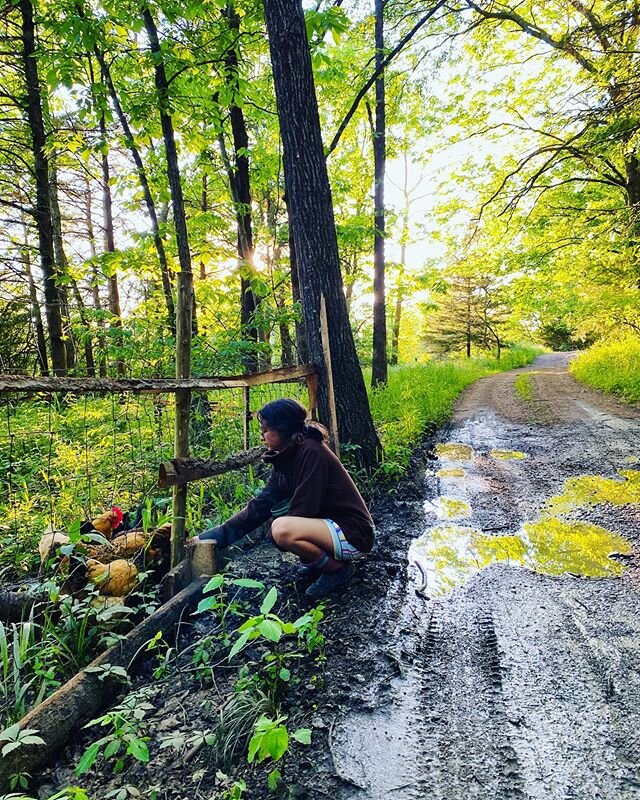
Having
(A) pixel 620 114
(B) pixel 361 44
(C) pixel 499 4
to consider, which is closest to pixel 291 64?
(A) pixel 620 114

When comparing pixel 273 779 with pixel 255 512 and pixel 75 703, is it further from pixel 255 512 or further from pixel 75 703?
pixel 255 512

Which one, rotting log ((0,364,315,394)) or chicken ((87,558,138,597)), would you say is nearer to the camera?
rotting log ((0,364,315,394))

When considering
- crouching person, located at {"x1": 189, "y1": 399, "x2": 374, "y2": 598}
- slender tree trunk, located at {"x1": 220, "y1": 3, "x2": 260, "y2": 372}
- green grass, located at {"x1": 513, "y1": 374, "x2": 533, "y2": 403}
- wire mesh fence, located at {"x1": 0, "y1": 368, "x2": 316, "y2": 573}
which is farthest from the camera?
green grass, located at {"x1": 513, "y1": 374, "x2": 533, "y2": 403}

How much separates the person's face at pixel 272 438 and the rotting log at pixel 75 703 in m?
1.20

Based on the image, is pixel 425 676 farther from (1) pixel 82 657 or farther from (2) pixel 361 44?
(2) pixel 361 44

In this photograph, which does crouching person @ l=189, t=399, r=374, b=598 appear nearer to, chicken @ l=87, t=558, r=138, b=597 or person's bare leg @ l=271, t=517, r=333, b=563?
person's bare leg @ l=271, t=517, r=333, b=563

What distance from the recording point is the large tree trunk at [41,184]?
758 centimetres

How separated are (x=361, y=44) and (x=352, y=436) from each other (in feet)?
33.6

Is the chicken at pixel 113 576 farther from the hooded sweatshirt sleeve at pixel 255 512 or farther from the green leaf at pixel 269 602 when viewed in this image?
the green leaf at pixel 269 602

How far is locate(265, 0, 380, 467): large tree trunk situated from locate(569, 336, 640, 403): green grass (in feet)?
23.3

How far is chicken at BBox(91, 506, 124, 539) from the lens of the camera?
10.2 ft

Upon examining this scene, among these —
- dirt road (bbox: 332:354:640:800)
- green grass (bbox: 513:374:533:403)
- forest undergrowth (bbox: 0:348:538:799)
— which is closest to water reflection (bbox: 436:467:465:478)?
dirt road (bbox: 332:354:640:800)

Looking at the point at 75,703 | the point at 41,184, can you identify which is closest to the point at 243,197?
the point at 41,184

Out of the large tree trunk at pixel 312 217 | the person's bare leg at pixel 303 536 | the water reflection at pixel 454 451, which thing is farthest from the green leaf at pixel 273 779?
Result: the water reflection at pixel 454 451
